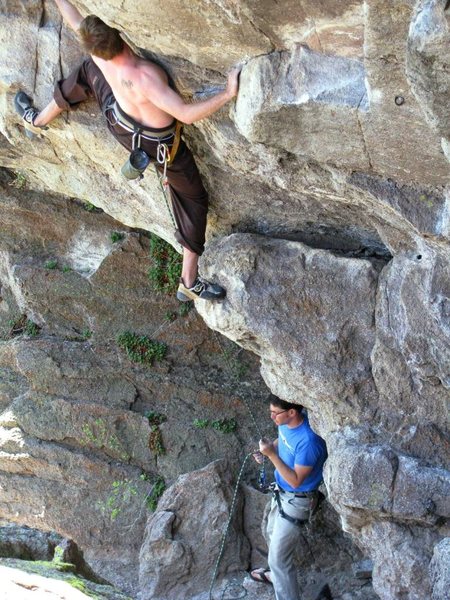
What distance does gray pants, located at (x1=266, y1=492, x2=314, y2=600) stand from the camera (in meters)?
7.40

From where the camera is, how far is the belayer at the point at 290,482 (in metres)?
7.23

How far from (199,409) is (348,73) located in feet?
17.3

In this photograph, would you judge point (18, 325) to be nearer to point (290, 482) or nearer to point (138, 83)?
point (290, 482)

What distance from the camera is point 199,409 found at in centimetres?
938

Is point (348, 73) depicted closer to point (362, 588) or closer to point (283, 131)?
point (283, 131)

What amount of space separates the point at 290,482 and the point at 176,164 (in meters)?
2.88

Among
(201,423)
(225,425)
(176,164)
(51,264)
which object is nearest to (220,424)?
(225,425)

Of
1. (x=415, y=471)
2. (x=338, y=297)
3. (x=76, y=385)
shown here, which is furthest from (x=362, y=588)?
(x=76, y=385)

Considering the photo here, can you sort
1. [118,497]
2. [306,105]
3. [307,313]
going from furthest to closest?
[118,497] < [307,313] < [306,105]

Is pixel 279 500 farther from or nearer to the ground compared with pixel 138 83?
nearer to the ground

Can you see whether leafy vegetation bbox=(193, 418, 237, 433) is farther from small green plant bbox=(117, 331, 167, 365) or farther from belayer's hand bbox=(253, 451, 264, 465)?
belayer's hand bbox=(253, 451, 264, 465)

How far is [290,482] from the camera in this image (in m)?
7.23

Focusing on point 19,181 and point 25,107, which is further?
point 19,181

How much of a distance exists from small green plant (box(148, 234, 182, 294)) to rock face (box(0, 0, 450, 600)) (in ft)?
0.71
